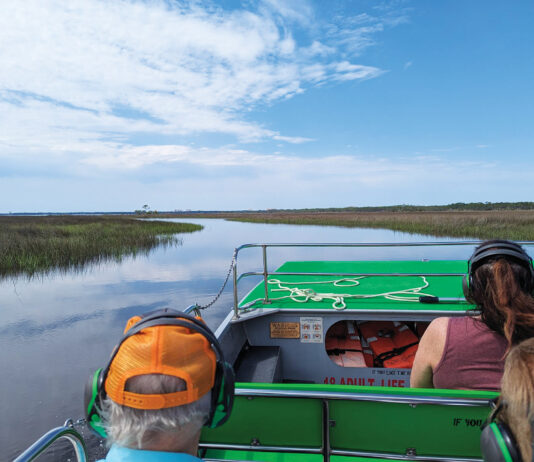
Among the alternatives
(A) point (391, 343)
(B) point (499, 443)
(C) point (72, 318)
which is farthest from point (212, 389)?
(C) point (72, 318)

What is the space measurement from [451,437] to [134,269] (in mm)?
15794

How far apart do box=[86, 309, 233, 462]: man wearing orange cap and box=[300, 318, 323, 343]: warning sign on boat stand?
3128 mm

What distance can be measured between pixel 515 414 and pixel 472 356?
0.80 m

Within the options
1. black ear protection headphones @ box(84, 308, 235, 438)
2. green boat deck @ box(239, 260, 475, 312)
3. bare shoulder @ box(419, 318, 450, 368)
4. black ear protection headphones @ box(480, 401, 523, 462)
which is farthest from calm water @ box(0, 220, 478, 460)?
black ear protection headphones @ box(480, 401, 523, 462)

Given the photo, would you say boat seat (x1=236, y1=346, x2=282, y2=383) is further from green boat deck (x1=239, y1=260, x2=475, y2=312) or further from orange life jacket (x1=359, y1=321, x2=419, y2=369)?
orange life jacket (x1=359, y1=321, x2=419, y2=369)

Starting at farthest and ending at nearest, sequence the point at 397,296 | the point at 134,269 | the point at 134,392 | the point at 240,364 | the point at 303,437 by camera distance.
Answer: the point at 134,269 → the point at 397,296 → the point at 240,364 → the point at 303,437 → the point at 134,392

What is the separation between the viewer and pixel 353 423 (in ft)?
5.87

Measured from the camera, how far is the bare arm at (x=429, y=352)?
1709mm

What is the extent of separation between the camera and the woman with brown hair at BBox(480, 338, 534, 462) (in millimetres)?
908

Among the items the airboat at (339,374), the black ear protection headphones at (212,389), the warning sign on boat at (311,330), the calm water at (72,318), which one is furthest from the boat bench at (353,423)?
the calm water at (72,318)

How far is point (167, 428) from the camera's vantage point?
2.79 ft

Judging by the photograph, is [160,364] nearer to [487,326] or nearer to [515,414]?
[515,414]

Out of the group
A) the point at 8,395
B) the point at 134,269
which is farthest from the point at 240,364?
the point at 134,269

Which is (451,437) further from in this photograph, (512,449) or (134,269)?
(134,269)
